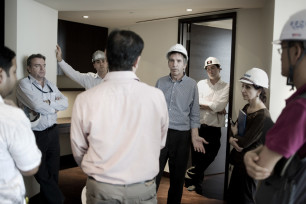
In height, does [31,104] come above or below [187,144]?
above

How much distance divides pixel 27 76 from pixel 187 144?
1762 millimetres

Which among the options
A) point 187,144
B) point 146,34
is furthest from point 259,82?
point 146,34

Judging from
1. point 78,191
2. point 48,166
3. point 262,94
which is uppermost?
point 262,94

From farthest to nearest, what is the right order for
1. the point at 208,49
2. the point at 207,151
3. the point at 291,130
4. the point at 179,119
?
the point at 208,49, the point at 207,151, the point at 179,119, the point at 291,130

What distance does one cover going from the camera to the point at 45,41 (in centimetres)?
337

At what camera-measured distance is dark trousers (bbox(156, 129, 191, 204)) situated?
2.79 metres

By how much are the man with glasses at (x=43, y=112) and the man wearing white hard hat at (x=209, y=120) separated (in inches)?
68.4

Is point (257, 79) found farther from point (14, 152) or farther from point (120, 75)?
point (14, 152)

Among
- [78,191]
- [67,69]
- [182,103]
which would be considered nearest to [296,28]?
[182,103]

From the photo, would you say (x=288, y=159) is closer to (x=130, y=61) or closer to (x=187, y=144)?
(x=130, y=61)

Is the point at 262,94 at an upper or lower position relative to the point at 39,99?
upper

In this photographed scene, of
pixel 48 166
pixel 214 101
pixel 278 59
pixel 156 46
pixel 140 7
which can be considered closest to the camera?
pixel 278 59

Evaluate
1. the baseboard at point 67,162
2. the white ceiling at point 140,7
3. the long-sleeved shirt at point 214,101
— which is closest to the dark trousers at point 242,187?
the long-sleeved shirt at point 214,101

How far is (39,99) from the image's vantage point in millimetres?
2838
